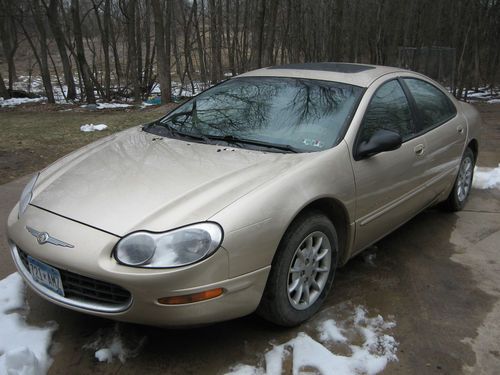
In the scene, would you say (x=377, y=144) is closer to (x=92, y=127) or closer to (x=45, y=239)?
(x=45, y=239)

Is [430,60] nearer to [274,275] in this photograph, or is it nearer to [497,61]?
[497,61]

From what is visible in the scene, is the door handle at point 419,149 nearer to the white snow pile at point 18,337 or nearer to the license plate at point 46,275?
the license plate at point 46,275

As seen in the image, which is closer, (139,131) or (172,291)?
(172,291)

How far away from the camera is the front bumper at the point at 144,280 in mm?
2146

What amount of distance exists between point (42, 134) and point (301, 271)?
6.94 metres

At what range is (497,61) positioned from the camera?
15.0m

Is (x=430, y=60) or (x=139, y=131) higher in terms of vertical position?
(x=139, y=131)

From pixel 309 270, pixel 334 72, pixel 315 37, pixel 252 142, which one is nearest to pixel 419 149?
pixel 334 72

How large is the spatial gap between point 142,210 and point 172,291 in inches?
17.3

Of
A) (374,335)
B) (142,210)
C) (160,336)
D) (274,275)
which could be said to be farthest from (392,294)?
(142,210)

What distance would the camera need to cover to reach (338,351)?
2555 millimetres

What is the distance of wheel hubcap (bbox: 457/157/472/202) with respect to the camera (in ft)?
15.2

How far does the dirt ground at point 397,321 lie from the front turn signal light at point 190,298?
0.44 m

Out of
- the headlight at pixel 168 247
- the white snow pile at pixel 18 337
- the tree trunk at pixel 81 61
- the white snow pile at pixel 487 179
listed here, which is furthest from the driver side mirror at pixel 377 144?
the tree trunk at pixel 81 61
